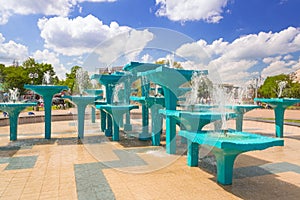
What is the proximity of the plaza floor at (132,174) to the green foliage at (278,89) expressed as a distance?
30684 mm

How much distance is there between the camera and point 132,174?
593 cm

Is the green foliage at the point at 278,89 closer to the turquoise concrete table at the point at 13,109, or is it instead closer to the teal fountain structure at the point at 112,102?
the teal fountain structure at the point at 112,102

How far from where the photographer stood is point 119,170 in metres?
6.25

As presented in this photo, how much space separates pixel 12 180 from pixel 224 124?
5497 mm

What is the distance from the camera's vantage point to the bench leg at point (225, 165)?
5059 millimetres

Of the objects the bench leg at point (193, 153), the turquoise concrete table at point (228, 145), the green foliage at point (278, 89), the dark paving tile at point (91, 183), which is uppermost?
the green foliage at point (278, 89)

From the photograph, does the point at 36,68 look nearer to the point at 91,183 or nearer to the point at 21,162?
the point at 21,162

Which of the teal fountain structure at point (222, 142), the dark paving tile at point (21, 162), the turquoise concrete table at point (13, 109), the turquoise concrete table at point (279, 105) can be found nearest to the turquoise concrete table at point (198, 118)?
the teal fountain structure at point (222, 142)

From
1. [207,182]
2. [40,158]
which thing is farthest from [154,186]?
[40,158]

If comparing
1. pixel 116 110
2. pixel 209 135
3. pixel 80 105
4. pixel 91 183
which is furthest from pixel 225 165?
pixel 80 105

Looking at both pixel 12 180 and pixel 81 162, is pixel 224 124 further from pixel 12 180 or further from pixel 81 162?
pixel 12 180

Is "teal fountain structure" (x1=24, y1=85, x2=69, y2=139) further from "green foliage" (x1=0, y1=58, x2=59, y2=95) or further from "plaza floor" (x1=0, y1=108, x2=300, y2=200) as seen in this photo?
"green foliage" (x1=0, y1=58, x2=59, y2=95)

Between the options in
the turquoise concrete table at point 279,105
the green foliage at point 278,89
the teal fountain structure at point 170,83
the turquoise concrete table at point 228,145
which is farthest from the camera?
the green foliage at point 278,89

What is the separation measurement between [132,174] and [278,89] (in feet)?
127
